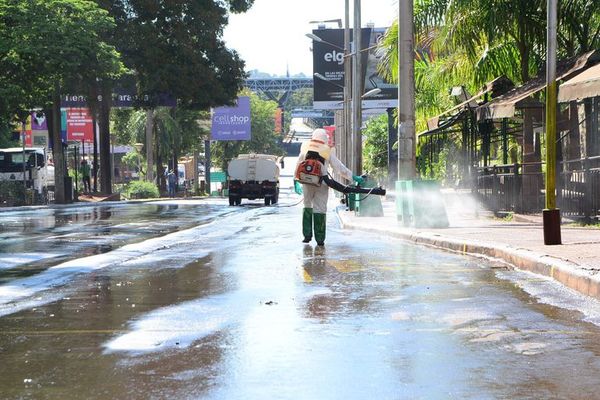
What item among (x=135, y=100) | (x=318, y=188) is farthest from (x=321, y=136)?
(x=135, y=100)

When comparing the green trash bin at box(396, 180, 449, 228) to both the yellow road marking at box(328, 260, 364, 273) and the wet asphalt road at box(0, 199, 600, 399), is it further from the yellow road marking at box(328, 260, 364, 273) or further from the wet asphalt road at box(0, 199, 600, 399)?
the yellow road marking at box(328, 260, 364, 273)

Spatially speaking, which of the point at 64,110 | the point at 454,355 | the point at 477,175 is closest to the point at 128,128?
the point at 64,110

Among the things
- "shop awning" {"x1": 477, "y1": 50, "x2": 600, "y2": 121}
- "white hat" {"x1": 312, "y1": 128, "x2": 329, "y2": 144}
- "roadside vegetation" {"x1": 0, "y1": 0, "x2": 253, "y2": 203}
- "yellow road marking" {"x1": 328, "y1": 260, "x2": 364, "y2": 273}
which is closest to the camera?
"yellow road marking" {"x1": 328, "y1": 260, "x2": 364, "y2": 273}

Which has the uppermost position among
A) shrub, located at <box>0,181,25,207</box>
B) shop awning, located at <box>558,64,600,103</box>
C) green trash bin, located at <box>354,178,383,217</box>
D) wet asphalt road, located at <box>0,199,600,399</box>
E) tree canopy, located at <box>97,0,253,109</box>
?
tree canopy, located at <box>97,0,253,109</box>

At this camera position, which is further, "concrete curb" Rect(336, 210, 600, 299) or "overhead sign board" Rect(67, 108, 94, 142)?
"overhead sign board" Rect(67, 108, 94, 142)

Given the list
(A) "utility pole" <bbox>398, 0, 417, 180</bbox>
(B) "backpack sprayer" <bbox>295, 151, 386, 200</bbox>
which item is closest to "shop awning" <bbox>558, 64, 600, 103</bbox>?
(A) "utility pole" <bbox>398, 0, 417, 180</bbox>

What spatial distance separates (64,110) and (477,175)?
187 ft

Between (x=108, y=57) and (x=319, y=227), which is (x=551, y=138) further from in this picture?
(x=108, y=57)

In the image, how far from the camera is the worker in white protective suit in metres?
15.6

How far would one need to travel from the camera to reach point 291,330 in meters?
7.47

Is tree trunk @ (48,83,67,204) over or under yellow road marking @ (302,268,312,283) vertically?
over

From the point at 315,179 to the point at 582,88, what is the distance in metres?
5.02

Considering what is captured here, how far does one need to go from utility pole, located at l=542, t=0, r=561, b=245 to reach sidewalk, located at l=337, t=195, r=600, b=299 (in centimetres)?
26

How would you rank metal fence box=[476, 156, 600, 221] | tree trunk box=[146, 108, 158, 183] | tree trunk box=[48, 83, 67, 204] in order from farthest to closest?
tree trunk box=[146, 108, 158, 183], tree trunk box=[48, 83, 67, 204], metal fence box=[476, 156, 600, 221]
